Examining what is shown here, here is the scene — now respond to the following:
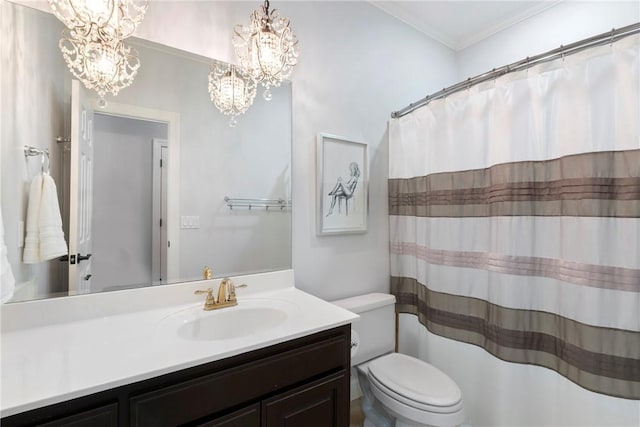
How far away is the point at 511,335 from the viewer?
1.37 meters

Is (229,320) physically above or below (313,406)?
above

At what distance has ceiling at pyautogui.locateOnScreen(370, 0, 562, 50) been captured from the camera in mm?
1942

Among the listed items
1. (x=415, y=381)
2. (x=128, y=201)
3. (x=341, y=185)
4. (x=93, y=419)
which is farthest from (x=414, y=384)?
(x=128, y=201)

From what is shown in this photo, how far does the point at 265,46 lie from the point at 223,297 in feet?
3.67

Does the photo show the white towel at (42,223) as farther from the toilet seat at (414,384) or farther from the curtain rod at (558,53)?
the curtain rod at (558,53)

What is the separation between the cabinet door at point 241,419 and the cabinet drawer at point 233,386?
0.07ft

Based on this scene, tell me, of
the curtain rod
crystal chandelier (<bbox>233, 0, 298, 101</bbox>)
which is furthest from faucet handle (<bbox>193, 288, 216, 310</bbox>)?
the curtain rod

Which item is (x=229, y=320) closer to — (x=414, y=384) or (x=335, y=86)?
(x=414, y=384)

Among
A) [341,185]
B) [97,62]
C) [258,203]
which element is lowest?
[258,203]

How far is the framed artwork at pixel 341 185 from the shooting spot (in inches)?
66.1

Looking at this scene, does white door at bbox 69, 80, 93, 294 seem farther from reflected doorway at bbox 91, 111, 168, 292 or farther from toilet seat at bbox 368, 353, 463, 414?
toilet seat at bbox 368, 353, 463, 414

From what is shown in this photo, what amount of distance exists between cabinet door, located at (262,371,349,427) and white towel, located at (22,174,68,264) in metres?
0.95

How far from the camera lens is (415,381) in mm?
1397

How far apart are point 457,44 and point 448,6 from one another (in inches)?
20.8
